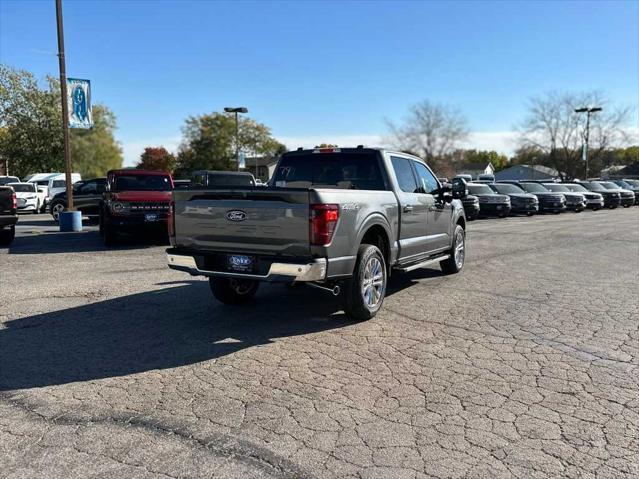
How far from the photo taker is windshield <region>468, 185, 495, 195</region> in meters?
25.6

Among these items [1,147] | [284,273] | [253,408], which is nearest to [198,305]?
[284,273]

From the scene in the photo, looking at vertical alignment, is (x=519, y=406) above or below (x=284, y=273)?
below

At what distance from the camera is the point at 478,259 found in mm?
11227

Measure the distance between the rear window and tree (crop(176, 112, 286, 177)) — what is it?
229 feet

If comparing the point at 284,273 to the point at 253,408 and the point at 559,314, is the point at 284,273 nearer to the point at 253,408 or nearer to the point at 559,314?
the point at 253,408

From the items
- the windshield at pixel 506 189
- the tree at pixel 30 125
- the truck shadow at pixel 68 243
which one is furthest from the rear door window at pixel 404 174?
the tree at pixel 30 125

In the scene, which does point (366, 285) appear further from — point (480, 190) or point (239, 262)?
point (480, 190)

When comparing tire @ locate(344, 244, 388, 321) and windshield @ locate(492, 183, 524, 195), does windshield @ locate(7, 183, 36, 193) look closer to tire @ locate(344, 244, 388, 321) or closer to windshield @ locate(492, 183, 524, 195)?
windshield @ locate(492, 183, 524, 195)

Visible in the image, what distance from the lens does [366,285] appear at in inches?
239

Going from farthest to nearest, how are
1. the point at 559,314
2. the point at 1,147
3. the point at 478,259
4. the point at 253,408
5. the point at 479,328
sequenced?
the point at 1,147, the point at 478,259, the point at 559,314, the point at 479,328, the point at 253,408

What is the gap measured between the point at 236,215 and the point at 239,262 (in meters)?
0.48

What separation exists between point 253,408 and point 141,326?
8.48 ft

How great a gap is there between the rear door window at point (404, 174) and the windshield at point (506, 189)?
21.2 m

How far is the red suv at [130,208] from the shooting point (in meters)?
13.0
